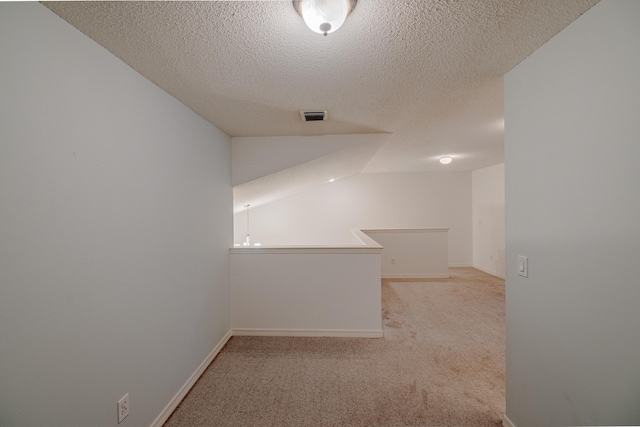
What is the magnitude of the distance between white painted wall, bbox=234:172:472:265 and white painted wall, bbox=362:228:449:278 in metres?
1.02

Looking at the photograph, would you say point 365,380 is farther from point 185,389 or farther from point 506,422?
point 185,389

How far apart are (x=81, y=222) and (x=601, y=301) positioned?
225 centimetres

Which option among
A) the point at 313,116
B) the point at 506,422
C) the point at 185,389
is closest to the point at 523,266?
the point at 506,422

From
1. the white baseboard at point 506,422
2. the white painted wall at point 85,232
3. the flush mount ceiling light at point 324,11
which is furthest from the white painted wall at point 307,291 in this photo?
the flush mount ceiling light at point 324,11

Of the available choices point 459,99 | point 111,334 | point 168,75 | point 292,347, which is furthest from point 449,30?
point 292,347

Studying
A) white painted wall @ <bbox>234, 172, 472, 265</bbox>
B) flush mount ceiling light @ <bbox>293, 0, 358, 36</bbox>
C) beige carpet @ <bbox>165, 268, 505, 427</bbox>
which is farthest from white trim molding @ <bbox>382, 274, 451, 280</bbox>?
flush mount ceiling light @ <bbox>293, 0, 358, 36</bbox>

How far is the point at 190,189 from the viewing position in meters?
2.03

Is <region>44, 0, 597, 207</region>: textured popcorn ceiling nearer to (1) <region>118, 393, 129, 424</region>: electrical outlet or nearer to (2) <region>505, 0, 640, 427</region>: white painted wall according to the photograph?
(2) <region>505, 0, 640, 427</region>: white painted wall

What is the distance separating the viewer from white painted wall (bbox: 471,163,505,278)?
→ 201 inches

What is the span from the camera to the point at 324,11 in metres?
0.96

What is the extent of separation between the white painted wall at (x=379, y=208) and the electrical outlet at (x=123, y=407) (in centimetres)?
498

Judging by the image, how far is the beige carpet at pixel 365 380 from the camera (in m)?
1.69

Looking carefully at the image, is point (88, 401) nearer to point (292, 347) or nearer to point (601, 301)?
point (292, 347)

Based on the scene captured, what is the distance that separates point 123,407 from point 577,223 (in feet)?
7.91
